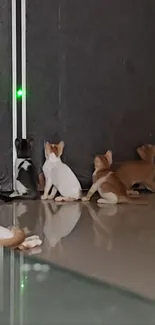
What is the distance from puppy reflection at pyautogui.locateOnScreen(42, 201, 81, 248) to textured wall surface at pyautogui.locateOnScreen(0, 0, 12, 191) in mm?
156

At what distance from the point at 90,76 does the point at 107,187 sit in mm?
380

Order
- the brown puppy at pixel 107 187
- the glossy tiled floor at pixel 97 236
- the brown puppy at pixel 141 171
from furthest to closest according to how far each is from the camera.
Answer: the brown puppy at pixel 141 171 → the brown puppy at pixel 107 187 → the glossy tiled floor at pixel 97 236

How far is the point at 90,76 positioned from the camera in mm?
1871

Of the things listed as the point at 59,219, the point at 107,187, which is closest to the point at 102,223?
the point at 59,219

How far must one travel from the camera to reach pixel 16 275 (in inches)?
37.8

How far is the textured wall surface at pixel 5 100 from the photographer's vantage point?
1733 millimetres

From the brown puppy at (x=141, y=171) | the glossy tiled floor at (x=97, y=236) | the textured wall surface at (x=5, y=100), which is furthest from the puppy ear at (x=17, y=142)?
the brown puppy at (x=141, y=171)

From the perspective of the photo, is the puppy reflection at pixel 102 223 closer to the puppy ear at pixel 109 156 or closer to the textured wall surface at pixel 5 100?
the puppy ear at pixel 109 156

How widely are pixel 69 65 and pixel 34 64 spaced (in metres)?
Answer: 0.12

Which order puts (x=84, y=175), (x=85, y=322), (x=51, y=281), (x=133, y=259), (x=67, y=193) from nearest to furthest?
(x=85, y=322) → (x=51, y=281) → (x=133, y=259) → (x=67, y=193) → (x=84, y=175)

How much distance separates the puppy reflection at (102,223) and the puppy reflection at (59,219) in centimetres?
4

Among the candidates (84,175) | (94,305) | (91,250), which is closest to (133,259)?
Result: (91,250)

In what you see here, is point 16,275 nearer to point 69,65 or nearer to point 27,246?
point 27,246

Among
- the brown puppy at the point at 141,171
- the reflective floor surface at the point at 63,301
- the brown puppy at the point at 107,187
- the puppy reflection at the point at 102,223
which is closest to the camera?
the reflective floor surface at the point at 63,301
